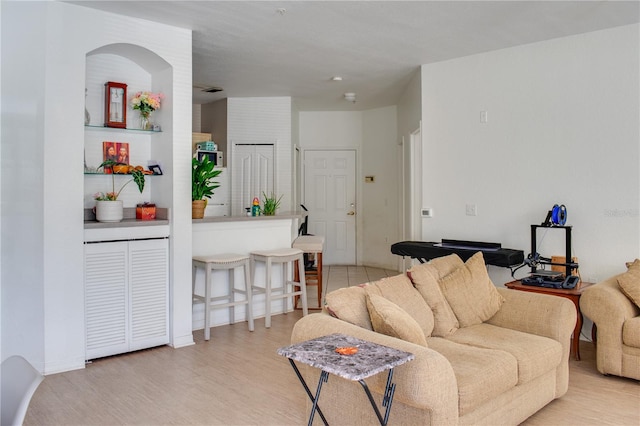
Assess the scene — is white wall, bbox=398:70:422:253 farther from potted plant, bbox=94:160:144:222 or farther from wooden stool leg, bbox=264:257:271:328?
potted plant, bbox=94:160:144:222

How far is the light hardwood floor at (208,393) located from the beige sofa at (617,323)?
123 millimetres

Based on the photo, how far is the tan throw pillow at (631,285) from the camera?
3.41 metres

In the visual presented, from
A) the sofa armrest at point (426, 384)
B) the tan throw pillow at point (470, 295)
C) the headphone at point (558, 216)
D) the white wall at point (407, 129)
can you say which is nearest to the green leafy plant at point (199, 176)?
the tan throw pillow at point (470, 295)

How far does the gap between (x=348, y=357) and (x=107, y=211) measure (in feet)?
8.63

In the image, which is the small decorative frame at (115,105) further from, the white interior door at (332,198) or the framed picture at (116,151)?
the white interior door at (332,198)

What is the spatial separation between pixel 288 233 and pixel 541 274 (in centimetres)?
245

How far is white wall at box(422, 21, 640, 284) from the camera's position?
4.18 metres

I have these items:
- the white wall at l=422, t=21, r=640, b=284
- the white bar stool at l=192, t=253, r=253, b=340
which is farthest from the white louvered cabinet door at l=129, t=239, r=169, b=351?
the white wall at l=422, t=21, r=640, b=284

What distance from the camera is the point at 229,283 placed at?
485 centimetres

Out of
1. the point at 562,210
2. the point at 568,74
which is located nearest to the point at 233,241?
the point at 562,210

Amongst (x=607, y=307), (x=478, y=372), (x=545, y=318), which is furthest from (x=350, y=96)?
(x=478, y=372)

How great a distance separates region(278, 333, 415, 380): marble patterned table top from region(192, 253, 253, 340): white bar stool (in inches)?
94.7

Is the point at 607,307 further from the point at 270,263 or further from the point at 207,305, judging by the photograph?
the point at 207,305

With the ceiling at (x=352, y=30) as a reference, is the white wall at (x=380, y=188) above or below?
below
